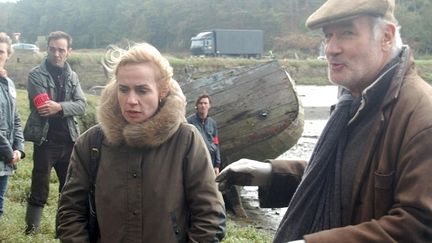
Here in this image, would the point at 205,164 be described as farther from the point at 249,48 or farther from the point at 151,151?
the point at 249,48

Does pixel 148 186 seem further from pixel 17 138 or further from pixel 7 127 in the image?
pixel 17 138

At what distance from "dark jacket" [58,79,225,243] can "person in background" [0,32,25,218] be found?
2.02m

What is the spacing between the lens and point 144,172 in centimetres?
252

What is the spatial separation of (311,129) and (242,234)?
49.1ft

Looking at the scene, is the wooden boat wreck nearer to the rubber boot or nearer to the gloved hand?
the rubber boot

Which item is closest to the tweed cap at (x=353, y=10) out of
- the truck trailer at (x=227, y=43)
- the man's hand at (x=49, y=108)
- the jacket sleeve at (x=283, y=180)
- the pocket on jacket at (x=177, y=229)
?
the jacket sleeve at (x=283, y=180)

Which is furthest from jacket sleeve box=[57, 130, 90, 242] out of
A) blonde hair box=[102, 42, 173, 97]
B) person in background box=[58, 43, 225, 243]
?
blonde hair box=[102, 42, 173, 97]

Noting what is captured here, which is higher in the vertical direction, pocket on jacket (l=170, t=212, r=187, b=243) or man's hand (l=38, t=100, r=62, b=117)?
man's hand (l=38, t=100, r=62, b=117)

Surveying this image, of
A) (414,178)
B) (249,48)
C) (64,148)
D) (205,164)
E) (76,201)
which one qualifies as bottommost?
(249,48)

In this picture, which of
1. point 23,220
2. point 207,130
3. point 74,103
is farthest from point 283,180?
point 207,130

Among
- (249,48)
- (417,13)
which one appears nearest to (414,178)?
(249,48)

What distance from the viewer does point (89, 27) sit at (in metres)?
83.9

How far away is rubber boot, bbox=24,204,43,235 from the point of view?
5102 millimetres

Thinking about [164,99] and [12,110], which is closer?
[164,99]
